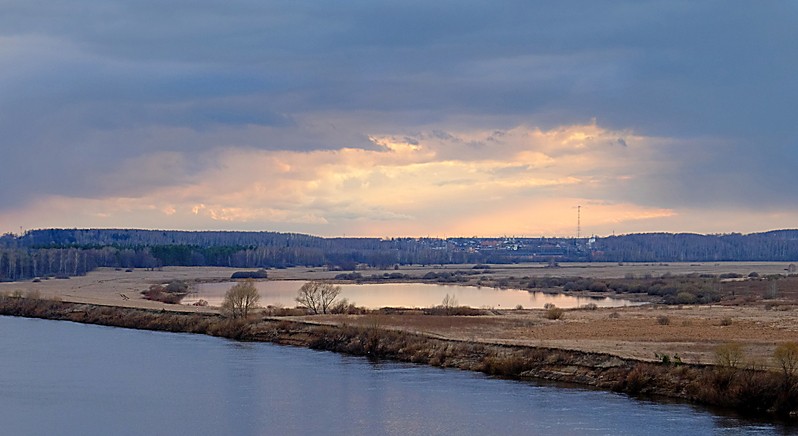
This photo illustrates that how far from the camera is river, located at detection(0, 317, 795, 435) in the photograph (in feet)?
92.0

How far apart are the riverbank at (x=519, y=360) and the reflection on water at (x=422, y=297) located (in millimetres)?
17934

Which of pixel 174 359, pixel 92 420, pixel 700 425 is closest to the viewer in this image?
pixel 700 425

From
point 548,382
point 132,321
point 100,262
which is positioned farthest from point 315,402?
point 100,262

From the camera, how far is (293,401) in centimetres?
3269

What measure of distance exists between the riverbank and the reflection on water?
17934 mm

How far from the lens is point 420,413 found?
30.2m

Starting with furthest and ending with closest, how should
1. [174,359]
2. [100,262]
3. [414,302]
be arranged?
[100,262] → [414,302] → [174,359]

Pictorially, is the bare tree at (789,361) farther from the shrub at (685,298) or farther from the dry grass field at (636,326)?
the shrub at (685,298)

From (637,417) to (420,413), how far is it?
22.0ft

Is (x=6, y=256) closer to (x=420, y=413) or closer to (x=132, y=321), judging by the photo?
(x=132, y=321)

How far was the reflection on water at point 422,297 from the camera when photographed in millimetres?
79688

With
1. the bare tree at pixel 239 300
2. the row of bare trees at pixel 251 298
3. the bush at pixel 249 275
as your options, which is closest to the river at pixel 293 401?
the bare tree at pixel 239 300

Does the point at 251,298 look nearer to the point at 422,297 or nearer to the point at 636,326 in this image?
the point at 636,326

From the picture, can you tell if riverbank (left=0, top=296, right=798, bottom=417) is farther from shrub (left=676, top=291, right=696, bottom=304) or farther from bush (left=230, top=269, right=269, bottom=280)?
bush (left=230, top=269, right=269, bottom=280)
